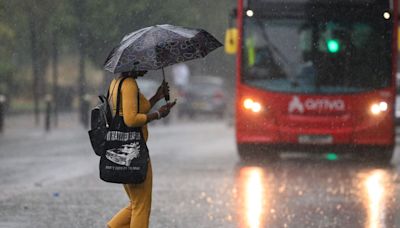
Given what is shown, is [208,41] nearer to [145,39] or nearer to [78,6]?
[145,39]

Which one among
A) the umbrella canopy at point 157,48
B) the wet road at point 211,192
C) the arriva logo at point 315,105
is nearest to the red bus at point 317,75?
the arriva logo at point 315,105

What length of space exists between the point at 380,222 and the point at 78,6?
24.7 meters

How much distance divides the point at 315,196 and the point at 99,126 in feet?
18.5

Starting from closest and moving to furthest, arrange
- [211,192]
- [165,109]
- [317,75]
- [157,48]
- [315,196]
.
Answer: [157,48] → [165,109] → [315,196] → [211,192] → [317,75]

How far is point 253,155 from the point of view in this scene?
65.6 feet

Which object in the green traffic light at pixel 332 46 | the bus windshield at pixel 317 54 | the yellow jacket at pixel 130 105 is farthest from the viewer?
the green traffic light at pixel 332 46

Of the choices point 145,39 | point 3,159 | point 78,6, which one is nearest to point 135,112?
point 145,39

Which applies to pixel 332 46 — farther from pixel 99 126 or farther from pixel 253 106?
pixel 99 126

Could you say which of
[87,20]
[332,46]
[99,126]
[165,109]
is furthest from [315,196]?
[87,20]

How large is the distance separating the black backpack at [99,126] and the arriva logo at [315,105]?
10710 mm

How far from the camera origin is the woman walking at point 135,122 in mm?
8375

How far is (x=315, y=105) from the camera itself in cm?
1897

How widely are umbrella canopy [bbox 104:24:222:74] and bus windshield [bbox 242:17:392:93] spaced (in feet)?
33.7

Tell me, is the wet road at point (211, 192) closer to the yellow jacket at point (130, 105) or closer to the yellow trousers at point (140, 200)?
the yellow trousers at point (140, 200)
